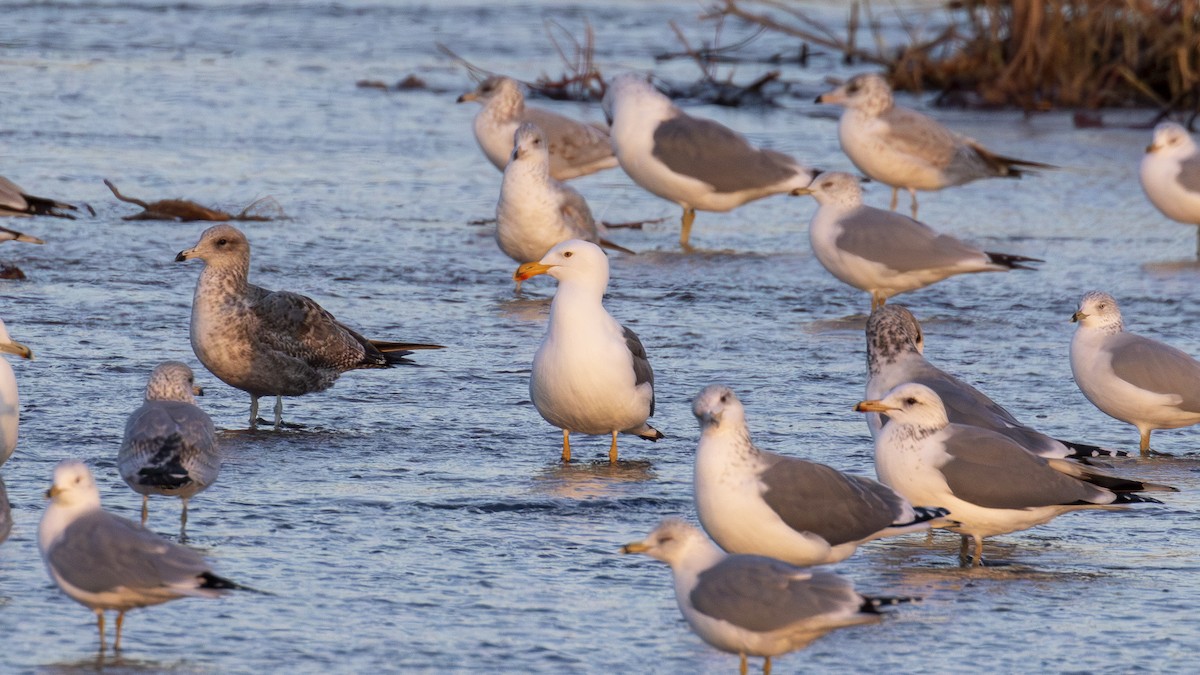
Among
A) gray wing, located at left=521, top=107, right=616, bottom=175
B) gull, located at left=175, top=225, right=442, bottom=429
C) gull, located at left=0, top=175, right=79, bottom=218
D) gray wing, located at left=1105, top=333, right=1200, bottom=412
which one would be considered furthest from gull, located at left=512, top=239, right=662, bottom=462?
gray wing, located at left=521, top=107, right=616, bottom=175

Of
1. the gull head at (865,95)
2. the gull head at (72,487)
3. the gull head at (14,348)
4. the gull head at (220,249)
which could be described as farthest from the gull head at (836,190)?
the gull head at (72,487)

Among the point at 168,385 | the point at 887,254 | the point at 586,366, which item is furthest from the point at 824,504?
the point at 887,254

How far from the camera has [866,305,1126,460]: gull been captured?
5.98m

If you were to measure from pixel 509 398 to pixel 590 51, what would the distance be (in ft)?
31.3

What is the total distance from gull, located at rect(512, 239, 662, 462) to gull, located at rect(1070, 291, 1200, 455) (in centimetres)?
175

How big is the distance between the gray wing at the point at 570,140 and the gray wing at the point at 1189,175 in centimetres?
385

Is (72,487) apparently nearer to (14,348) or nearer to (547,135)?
(14,348)

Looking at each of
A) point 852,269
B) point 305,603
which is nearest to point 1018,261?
point 852,269

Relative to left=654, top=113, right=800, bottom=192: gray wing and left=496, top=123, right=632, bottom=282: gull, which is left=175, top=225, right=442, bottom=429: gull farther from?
left=654, top=113, right=800, bottom=192: gray wing

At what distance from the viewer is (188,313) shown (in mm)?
8516

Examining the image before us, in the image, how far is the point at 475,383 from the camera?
7531mm

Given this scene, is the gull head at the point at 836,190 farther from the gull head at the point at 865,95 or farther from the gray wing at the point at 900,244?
the gull head at the point at 865,95

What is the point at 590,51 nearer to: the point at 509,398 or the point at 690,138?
the point at 690,138

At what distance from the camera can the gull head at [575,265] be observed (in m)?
6.69
